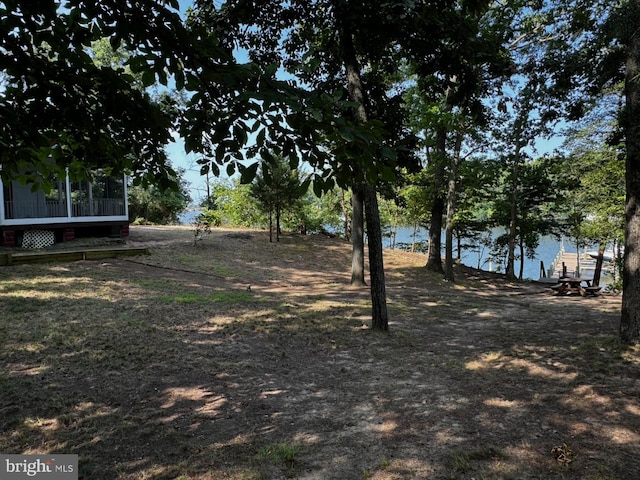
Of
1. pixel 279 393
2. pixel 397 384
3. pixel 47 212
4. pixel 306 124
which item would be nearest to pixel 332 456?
pixel 279 393

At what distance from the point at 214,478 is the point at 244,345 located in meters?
3.40

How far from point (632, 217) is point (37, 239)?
63.1ft

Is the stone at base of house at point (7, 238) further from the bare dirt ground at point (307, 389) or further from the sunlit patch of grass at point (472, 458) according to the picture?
the sunlit patch of grass at point (472, 458)

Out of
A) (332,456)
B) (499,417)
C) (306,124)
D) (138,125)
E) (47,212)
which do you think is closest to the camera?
(306,124)

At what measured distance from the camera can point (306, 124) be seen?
206cm

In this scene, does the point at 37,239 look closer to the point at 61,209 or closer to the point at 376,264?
the point at 61,209

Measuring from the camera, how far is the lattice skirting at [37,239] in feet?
52.1

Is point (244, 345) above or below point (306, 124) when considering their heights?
below

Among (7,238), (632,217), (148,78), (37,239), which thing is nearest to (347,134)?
(148,78)

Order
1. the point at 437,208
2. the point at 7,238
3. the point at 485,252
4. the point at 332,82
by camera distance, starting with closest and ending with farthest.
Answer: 1. the point at 332,82
2. the point at 7,238
3. the point at 437,208
4. the point at 485,252

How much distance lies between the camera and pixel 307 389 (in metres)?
4.69

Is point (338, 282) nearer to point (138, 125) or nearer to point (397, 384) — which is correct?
point (397, 384)

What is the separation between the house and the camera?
15.5m

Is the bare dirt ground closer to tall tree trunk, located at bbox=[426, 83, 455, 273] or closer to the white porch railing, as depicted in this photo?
the white porch railing
